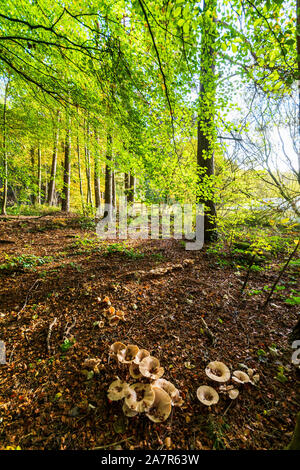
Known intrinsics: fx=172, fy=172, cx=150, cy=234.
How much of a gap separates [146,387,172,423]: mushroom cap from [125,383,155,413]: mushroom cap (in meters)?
0.07

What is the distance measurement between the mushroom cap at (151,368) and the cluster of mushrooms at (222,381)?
0.37m

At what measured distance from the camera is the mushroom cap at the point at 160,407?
1294 millimetres

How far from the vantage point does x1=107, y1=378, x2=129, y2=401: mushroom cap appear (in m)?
1.38

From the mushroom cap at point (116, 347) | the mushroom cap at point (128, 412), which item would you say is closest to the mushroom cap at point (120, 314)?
the mushroom cap at point (116, 347)

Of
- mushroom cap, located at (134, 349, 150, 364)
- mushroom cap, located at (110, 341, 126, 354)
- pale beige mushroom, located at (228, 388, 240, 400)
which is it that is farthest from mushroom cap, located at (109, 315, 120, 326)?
pale beige mushroom, located at (228, 388, 240, 400)

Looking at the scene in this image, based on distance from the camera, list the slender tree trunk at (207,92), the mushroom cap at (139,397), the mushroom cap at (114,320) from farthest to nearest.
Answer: the mushroom cap at (114,320) < the slender tree trunk at (207,92) < the mushroom cap at (139,397)

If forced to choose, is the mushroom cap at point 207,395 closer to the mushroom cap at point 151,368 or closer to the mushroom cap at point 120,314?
the mushroom cap at point 151,368

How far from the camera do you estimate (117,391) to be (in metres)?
1.42

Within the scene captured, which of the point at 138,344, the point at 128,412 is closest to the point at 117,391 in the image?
the point at 128,412

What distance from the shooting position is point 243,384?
5.45 ft

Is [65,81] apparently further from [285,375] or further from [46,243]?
[285,375]

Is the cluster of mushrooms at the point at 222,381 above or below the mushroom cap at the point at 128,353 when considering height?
below

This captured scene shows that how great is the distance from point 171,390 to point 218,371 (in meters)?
0.53

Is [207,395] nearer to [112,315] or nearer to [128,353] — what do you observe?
[128,353]
